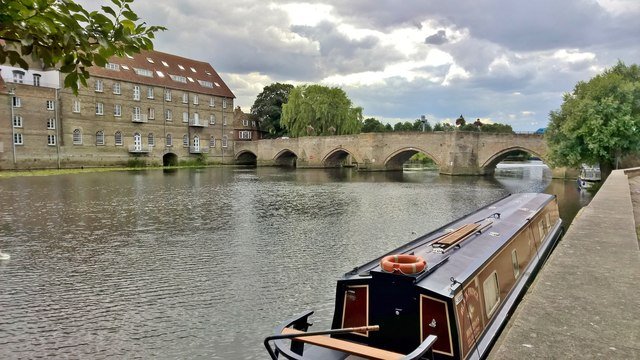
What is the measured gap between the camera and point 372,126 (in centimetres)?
8488

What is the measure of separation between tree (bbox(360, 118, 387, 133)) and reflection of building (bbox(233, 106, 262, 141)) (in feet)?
86.4

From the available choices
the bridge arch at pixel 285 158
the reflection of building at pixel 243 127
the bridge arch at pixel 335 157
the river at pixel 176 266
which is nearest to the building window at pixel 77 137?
the bridge arch at pixel 285 158

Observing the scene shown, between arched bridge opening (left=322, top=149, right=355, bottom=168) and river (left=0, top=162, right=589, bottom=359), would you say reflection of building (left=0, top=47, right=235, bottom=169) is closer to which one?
arched bridge opening (left=322, top=149, right=355, bottom=168)

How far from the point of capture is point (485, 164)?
36312 millimetres

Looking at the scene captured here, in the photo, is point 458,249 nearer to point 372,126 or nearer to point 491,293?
point 491,293

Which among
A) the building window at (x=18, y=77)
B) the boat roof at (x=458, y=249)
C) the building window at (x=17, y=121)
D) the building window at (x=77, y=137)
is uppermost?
the building window at (x=18, y=77)

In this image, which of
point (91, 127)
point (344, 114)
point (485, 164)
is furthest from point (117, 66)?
point (485, 164)

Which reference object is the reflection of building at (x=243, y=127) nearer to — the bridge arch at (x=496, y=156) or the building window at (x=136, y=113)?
the building window at (x=136, y=113)

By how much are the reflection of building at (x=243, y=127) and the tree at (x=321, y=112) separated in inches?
387

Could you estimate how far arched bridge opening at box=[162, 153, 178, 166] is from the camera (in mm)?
49406

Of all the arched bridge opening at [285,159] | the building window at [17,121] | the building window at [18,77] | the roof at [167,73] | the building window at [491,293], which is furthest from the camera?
the arched bridge opening at [285,159]

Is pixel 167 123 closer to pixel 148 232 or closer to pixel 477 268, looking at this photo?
pixel 148 232

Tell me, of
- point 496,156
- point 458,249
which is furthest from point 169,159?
point 458,249

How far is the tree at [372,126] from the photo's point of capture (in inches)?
3287
